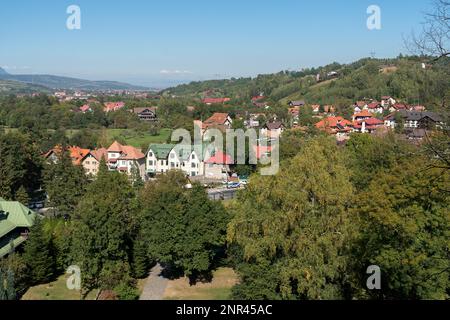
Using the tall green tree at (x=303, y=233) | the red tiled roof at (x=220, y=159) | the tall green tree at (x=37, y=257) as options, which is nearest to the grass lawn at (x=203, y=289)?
the tall green tree at (x=303, y=233)

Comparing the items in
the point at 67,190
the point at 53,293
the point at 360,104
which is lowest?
the point at 53,293

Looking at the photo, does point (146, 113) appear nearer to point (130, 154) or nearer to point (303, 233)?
point (130, 154)

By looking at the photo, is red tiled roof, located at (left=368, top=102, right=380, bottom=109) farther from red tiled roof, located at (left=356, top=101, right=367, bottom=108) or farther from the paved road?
the paved road

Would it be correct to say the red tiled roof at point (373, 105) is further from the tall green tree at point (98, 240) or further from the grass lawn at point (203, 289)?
the tall green tree at point (98, 240)

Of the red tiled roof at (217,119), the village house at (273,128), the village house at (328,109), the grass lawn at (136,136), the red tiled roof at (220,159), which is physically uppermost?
the village house at (328,109)

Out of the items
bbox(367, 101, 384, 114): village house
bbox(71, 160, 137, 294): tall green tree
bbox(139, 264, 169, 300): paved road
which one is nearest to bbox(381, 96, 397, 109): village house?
bbox(367, 101, 384, 114): village house

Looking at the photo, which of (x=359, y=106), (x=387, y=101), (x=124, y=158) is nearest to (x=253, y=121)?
(x=359, y=106)
